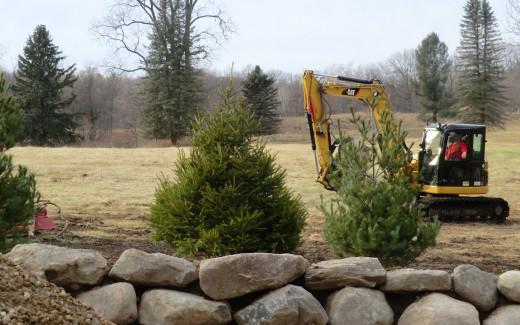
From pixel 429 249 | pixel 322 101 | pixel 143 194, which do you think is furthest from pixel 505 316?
pixel 143 194

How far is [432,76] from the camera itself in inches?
2248

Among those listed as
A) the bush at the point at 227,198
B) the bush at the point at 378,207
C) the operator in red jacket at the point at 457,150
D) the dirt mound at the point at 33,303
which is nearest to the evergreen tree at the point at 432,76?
the operator in red jacket at the point at 457,150

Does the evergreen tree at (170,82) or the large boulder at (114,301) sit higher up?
the evergreen tree at (170,82)

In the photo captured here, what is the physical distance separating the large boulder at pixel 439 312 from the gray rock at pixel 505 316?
137 mm

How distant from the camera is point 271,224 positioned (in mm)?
6977

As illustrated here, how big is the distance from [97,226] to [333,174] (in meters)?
7.49

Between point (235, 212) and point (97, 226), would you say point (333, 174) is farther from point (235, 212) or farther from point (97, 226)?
point (97, 226)

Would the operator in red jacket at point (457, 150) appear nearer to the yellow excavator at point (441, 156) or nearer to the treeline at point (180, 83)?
the yellow excavator at point (441, 156)

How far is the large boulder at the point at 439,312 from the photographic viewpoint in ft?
14.3

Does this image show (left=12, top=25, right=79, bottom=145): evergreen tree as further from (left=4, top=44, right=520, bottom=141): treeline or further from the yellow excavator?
the yellow excavator

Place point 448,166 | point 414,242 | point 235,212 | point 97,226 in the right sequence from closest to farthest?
point 414,242
point 235,212
point 97,226
point 448,166

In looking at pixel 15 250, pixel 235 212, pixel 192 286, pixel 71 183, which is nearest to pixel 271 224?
pixel 235 212

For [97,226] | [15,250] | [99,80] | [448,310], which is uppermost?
[99,80]

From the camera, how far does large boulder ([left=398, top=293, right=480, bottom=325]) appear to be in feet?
14.3
